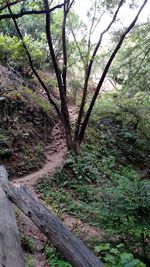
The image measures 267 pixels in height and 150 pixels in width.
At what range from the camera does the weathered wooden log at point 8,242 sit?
2.57 meters

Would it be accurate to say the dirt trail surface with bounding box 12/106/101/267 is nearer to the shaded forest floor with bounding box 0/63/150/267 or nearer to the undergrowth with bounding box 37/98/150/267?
the shaded forest floor with bounding box 0/63/150/267

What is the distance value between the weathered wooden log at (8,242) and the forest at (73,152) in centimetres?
1

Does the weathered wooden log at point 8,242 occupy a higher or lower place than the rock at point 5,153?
higher

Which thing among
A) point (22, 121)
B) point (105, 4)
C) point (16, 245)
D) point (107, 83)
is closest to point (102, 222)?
point (16, 245)

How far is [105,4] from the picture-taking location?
1005 centimetres

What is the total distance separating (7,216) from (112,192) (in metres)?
2.05

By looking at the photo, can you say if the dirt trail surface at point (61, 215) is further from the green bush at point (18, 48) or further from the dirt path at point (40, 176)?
the green bush at point (18, 48)

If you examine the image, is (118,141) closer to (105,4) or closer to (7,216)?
(105,4)

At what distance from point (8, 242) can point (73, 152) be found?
7829mm

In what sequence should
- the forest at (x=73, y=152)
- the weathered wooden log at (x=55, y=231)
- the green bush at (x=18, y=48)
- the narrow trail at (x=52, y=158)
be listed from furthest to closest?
the green bush at (x=18, y=48) → the narrow trail at (x=52, y=158) → the forest at (x=73, y=152) → the weathered wooden log at (x=55, y=231)

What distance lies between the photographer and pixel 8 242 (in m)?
2.92

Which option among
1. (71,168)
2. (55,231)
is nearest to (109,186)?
(55,231)

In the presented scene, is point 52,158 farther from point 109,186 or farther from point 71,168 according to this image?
point 109,186

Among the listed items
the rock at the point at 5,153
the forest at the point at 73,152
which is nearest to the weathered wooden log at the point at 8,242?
the forest at the point at 73,152
